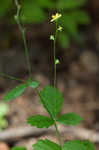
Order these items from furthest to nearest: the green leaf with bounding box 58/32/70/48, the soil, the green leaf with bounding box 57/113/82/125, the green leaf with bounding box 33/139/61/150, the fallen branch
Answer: the green leaf with bounding box 58/32/70/48, the soil, the fallen branch, the green leaf with bounding box 57/113/82/125, the green leaf with bounding box 33/139/61/150

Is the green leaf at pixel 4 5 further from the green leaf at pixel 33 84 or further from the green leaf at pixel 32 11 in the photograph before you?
the green leaf at pixel 33 84

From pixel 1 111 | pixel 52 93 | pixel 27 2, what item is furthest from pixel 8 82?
pixel 52 93

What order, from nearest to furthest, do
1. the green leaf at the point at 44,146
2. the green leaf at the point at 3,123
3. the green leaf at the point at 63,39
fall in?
1. the green leaf at the point at 44,146
2. the green leaf at the point at 3,123
3. the green leaf at the point at 63,39

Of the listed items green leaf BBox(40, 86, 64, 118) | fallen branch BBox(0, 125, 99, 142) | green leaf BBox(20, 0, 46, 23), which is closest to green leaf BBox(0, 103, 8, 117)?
fallen branch BBox(0, 125, 99, 142)

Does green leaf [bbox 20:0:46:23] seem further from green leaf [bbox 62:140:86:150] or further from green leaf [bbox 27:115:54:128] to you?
green leaf [bbox 62:140:86:150]

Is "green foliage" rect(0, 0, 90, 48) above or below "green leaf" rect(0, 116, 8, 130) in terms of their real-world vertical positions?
above

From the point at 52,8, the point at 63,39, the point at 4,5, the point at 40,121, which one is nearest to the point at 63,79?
the point at 63,39

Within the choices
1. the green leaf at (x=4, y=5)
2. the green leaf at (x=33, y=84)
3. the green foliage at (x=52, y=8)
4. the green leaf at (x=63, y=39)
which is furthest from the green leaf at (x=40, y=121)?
the green leaf at (x=63, y=39)

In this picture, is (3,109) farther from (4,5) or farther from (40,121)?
(40,121)
